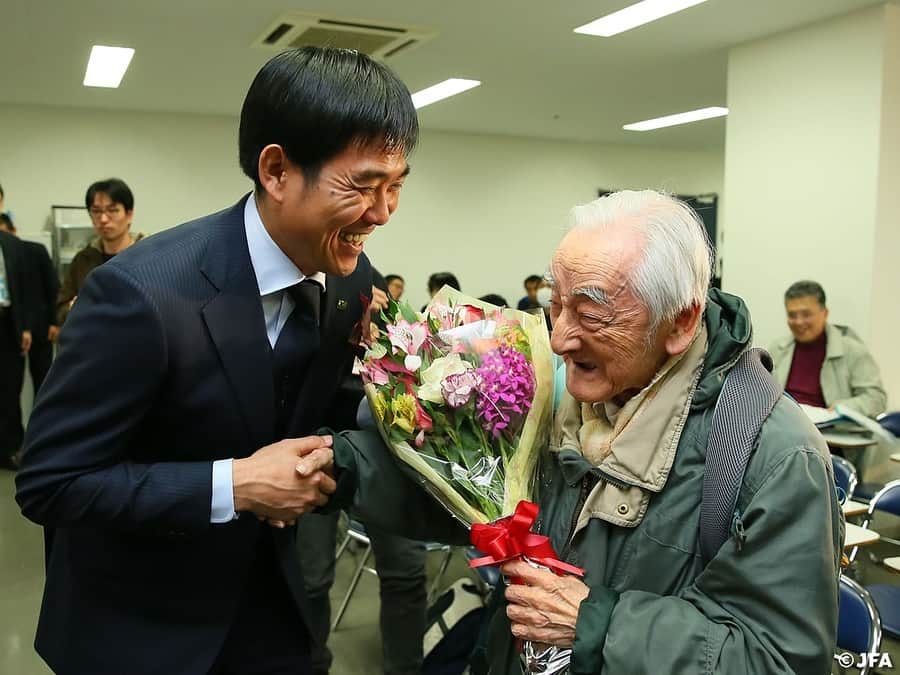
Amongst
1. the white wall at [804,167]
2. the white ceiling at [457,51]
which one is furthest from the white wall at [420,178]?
the white wall at [804,167]

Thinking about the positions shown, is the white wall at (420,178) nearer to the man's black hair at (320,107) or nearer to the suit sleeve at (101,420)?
the man's black hair at (320,107)

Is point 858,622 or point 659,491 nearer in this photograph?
point 659,491

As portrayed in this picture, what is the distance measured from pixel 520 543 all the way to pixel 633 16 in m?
4.97

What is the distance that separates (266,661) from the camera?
1568 mm

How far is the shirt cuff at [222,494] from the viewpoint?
4.31ft

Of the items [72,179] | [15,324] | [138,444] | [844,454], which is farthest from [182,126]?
[138,444]

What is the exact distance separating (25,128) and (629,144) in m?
7.63

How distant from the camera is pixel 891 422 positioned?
478cm

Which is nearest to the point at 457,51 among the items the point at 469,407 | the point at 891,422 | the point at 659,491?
the point at 891,422

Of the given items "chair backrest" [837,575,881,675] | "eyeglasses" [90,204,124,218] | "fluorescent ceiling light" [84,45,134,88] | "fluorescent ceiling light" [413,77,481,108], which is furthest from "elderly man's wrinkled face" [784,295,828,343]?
"fluorescent ceiling light" [84,45,134,88]

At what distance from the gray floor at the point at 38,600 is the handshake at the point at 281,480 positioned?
2.16 m

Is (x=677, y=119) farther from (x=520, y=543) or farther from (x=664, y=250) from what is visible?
(x=520, y=543)

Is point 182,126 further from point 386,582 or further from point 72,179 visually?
point 386,582

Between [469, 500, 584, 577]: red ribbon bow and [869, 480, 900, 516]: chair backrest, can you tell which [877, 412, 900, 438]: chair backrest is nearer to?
[869, 480, 900, 516]: chair backrest
